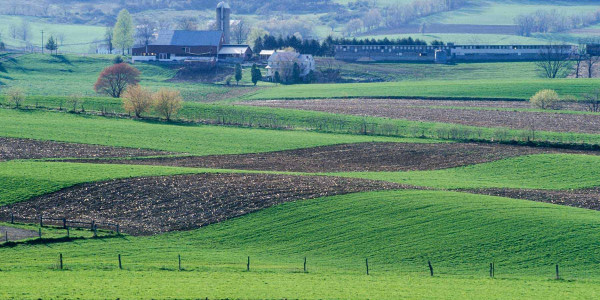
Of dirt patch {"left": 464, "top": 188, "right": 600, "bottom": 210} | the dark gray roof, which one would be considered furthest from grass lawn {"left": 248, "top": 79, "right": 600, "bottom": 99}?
dirt patch {"left": 464, "top": 188, "right": 600, "bottom": 210}

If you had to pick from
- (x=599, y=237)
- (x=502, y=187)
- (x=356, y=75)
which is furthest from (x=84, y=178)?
(x=356, y=75)

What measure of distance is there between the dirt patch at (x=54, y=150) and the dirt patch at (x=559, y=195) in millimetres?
32271

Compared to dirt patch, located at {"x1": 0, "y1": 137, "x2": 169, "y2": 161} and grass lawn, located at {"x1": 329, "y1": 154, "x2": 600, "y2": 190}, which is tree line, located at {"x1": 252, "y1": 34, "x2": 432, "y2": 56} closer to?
dirt patch, located at {"x1": 0, "y1": 137, "x2": 169, "y2": 161}

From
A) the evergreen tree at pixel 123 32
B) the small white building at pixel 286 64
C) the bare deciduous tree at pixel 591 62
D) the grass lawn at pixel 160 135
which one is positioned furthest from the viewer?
the evergreen tree at pixel 123 32

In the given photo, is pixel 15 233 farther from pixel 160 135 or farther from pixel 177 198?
pixel 160 135

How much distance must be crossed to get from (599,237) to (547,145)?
36.1 meters

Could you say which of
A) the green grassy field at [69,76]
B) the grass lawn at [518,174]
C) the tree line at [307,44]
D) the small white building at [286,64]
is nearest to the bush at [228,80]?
the green grassy field at [69,76]

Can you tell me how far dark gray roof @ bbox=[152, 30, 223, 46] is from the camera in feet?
584

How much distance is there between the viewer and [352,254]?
47094 mm

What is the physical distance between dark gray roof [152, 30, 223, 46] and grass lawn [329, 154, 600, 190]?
113503 mm

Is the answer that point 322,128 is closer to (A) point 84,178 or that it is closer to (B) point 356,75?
(A) point 84,178

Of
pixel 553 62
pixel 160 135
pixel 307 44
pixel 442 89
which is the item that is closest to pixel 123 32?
pixel 307 44

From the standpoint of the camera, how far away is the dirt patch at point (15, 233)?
48625 mm

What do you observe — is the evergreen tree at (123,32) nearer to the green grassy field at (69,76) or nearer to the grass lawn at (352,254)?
the green grassy field at (69,76)
